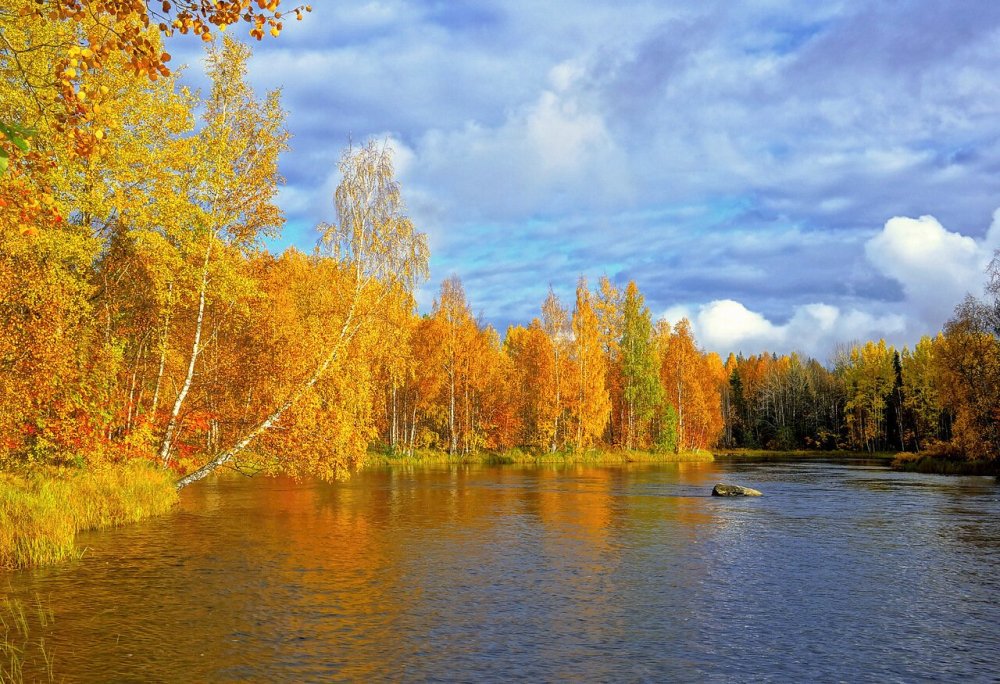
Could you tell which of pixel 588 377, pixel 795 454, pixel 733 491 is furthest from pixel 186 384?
pixel 795 454

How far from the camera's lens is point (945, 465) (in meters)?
66.5

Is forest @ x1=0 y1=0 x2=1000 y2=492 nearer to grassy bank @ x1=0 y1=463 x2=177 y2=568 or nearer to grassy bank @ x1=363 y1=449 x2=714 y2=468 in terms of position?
grassy bank @ x1=0 y1=463 x2=177 y2=568

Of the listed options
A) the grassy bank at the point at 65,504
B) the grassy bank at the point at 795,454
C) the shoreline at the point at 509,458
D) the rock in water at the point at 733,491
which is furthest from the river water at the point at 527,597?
the grassy bank at the point at 795,454

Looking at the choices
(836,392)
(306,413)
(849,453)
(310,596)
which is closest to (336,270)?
(306,413)

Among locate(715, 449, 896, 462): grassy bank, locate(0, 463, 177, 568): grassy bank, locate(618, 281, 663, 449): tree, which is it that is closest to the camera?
locate(0, 463, 177, 568): grassy bank

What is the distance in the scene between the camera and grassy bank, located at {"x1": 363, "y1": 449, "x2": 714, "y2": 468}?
69562mm

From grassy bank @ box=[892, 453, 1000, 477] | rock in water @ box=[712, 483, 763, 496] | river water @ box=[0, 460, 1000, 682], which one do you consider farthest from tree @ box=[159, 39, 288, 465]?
grassy bank @ box=[892, 453, 1000, 477]

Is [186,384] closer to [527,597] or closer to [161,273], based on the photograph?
[161,273]

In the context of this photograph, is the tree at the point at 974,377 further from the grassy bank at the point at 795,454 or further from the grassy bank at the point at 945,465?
the grassy bank at the point at 795,454

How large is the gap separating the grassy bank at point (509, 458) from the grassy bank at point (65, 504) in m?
37.0

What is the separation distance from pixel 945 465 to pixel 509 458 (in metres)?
41.5

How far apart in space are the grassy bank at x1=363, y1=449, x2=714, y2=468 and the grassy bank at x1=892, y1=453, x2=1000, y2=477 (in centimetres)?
2596

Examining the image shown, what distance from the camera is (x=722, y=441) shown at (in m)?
145

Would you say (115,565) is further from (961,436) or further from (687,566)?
(961,436)
